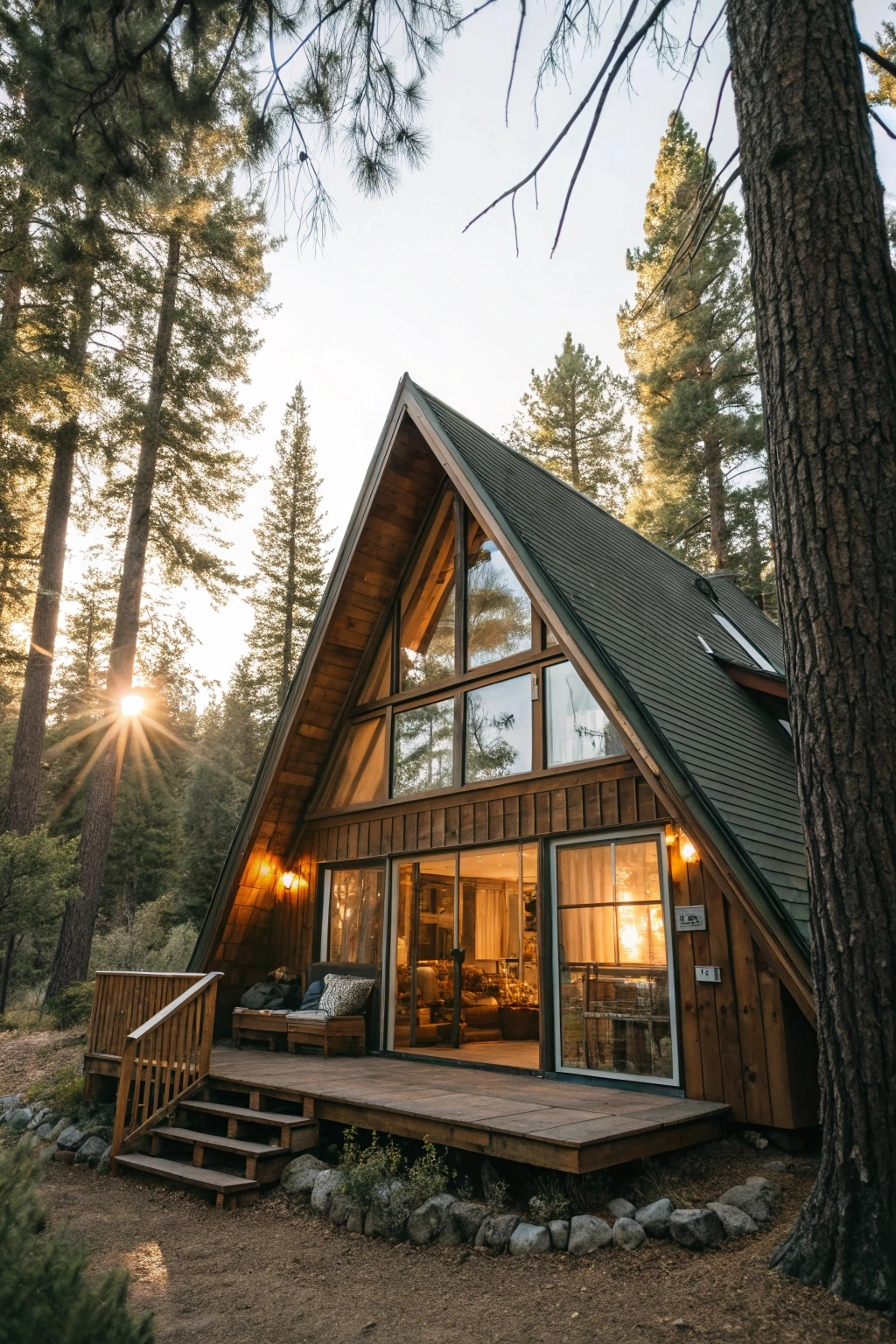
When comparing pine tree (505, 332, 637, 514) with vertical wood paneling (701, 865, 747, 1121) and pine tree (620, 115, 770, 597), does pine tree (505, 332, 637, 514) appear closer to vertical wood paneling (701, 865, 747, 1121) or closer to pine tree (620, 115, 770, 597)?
pine tree (620, 115, 770, 597)

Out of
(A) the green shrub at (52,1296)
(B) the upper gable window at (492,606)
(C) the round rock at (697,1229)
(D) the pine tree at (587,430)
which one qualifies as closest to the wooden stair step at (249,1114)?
(C) the round rock at (697,1229)

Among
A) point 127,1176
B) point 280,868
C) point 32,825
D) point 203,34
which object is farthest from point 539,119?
point 32,825

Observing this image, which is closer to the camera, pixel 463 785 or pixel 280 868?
pixel 463 785

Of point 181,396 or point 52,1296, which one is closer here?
point 52,1296

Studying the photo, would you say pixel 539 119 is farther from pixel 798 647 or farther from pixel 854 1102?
pixel 854 1102

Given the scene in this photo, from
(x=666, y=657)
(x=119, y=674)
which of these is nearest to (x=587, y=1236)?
(x=666, y=657)

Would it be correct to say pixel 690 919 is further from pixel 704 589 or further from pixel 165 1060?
pixel 704 589

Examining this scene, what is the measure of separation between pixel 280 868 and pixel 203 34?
7.69 metres

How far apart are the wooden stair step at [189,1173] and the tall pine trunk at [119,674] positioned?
5.69 metres

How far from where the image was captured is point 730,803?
602cm

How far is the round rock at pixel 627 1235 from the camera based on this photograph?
3.84 meters

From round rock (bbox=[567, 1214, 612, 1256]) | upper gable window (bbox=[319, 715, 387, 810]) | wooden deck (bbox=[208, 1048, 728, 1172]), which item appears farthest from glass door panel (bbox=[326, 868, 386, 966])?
round rock (bbox=[567, 1214, 612, 1256])

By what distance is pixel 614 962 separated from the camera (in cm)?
666

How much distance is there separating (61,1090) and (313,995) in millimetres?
2359
